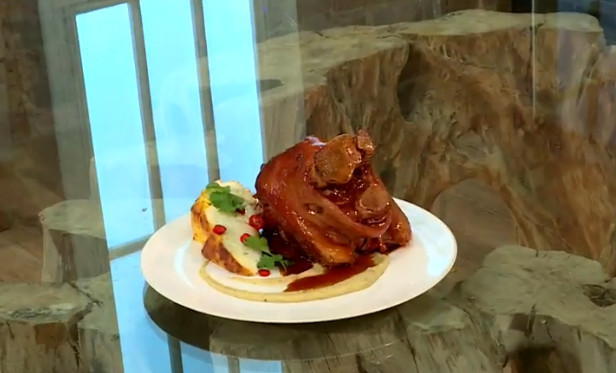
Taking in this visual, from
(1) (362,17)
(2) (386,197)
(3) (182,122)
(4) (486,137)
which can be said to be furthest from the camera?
(1) (362,17)

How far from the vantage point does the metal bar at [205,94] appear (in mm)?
1438

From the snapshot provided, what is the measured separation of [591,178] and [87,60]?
1025 millimetres

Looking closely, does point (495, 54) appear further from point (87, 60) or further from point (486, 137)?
point (87, 60)

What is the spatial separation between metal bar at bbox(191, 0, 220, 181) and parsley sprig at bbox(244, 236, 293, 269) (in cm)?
37

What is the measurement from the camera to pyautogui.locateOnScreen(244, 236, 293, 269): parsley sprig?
1000 millimetres

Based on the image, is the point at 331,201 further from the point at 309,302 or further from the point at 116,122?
the point at 116,122

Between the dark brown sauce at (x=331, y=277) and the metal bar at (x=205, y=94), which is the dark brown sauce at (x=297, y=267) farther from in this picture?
the metal bar at (x=205, y=94)

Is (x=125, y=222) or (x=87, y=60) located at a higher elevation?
(x=87, y=60)

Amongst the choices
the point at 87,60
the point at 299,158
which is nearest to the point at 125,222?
the point at 299,158

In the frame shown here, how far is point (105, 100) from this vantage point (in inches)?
66.6

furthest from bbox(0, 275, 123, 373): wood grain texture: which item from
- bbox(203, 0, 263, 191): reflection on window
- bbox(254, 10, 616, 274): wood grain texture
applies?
bbox(254, 10, 616, 274): wood grain texture

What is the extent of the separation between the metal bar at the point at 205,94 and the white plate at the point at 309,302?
31cm

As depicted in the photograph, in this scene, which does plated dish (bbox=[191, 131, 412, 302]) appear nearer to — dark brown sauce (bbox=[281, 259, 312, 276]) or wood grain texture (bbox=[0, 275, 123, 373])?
dark brown sauce (bbox=[281, 259, 312, 276])

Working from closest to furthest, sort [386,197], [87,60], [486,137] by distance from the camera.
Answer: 1. [386,197]
2. [486,137]
3. [87,60]
